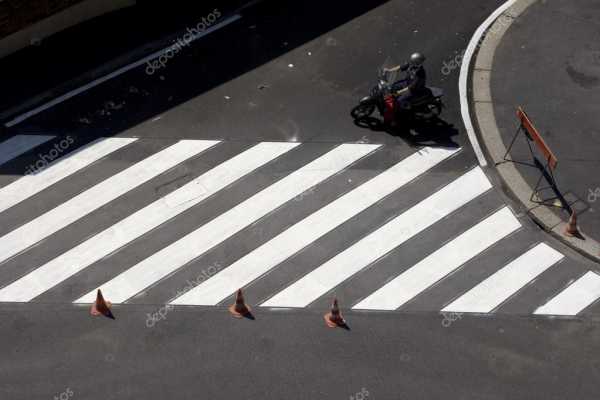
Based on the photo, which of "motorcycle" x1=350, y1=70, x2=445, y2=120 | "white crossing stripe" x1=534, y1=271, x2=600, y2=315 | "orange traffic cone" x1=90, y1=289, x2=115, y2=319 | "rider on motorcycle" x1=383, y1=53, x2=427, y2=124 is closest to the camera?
"orange traffic cone" x1=90, y1=289, x2=115, y2=319

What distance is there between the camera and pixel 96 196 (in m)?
20.4

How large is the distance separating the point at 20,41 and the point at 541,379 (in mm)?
14015

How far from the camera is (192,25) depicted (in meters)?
24.4

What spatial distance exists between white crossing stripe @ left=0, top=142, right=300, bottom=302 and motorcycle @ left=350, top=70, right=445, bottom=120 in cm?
174

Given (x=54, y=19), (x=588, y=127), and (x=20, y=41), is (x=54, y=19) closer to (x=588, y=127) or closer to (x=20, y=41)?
(x=20, y=41)

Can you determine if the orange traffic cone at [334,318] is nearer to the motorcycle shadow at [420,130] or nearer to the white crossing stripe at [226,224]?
the white crossing stripe at [226,224]

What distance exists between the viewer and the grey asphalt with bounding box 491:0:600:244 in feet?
68.7

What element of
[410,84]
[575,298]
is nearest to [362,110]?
[410,84]

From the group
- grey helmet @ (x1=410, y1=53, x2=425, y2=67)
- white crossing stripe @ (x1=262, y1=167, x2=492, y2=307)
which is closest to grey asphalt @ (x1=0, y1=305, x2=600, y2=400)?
white crossing stripe @ (x1=262, y1=167, x2=492, y2=307)

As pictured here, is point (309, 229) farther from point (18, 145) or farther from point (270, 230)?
point (18, 145)

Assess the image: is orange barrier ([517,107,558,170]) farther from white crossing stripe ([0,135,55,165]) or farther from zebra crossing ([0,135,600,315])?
white crossing stripe ([0,135,55,165])

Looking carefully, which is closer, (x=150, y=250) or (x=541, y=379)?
(x=541, y=379)

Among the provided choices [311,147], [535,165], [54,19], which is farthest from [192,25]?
[535,165]

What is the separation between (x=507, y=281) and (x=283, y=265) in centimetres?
423
